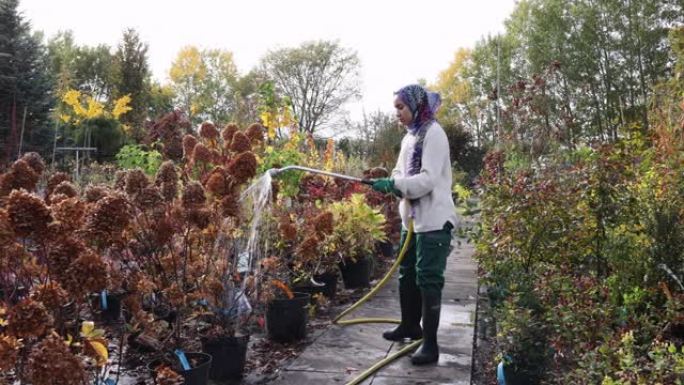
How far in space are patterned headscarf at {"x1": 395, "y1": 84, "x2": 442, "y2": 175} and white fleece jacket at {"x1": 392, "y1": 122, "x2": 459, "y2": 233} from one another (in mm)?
67

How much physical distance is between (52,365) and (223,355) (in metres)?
1.77

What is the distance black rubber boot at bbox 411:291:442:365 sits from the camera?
3.54m

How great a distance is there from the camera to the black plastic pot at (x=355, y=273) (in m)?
6.06

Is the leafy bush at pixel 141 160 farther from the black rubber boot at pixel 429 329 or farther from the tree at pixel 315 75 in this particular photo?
the tree at pixel 315 75

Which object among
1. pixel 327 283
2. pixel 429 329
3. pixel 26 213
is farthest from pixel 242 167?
pixel 327 283

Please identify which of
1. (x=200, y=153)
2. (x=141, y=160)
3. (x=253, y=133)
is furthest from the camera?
(x=141, y=160)

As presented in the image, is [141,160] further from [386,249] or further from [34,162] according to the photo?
[34,162]

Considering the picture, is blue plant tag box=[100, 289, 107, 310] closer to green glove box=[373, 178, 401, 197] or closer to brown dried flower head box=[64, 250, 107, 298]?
green glove box=[373, 178, 401, 197]

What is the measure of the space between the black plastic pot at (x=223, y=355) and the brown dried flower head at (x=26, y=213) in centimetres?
172

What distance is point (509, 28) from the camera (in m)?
32.8

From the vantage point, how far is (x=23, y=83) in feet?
51.1

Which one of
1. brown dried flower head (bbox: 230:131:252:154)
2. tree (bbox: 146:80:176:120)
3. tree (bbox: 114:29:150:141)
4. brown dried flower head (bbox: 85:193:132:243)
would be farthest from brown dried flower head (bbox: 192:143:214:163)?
tree (bbox: 146:80:176:120)

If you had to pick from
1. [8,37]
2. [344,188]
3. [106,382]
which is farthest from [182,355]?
[8,37]

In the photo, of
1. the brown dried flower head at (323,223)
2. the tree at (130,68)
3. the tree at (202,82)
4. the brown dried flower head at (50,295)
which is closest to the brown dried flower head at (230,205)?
→ the brown dried flower head at (323,223)
